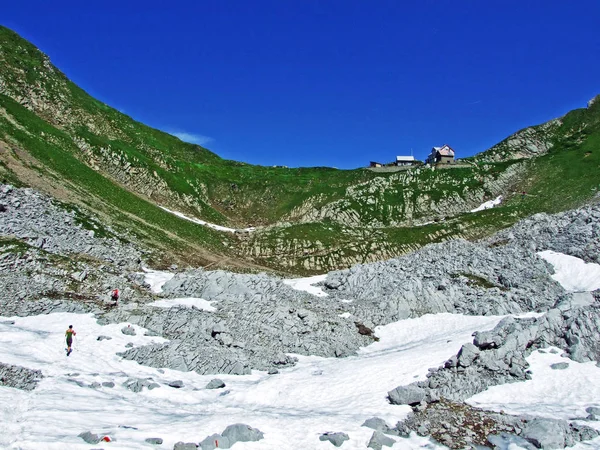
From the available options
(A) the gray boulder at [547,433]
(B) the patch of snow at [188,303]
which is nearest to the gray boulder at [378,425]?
(A) the gray boulder at [547,433]

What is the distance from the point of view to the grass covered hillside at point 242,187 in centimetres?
7638

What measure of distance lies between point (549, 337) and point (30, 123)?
91.6 metres

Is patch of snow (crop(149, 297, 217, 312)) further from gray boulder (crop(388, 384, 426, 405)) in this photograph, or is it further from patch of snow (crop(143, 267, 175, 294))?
gray boulder (crop(388, 384, 426, 405))

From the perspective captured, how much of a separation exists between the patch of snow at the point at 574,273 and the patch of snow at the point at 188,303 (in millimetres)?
30792

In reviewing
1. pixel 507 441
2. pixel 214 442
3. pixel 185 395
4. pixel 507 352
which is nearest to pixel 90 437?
pixel 214 442

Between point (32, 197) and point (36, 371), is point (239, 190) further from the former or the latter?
point (36, 371)

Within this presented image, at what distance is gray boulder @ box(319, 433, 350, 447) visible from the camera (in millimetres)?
18906

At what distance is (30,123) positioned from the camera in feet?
292

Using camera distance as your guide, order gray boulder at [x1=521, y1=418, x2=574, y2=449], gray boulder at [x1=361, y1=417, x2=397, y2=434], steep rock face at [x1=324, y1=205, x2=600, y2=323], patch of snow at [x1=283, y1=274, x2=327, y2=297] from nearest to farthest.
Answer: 1. gray boulder at [x1=521, y1=418, x2=574, y2=449]
2. gray boulder at [x1=361, y1=417, x2=397, y2=434]
3. steep rock face at [x1=324, y1=205, x2=600, y2=323]
4. patch of snow at [x1=283, y1=274, x2=327, y2=297]

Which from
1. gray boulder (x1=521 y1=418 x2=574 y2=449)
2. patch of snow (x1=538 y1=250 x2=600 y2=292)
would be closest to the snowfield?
gray boulder (x1=521 y1=418 x2=574 y2=449)

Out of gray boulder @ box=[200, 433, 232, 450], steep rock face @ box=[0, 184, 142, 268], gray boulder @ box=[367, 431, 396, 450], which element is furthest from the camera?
steep rock face @ box=[0, 184, 142, 268]

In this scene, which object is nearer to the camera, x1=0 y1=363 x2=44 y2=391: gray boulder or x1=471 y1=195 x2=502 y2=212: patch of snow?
x1=0 y1=363 x2=44 y2=391: gray boulder

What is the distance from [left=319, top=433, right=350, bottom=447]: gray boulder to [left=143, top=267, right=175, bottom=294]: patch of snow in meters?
29.6

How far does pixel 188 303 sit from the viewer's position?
40.6 m
